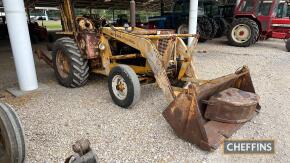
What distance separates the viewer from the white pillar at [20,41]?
4.05 meters

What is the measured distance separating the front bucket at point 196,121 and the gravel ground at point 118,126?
0.13 m

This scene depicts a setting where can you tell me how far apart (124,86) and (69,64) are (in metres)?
1.46

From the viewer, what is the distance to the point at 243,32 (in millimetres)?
10492

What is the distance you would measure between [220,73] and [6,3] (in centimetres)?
492

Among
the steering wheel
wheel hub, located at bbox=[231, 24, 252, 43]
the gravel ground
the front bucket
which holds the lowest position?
the gravel ground

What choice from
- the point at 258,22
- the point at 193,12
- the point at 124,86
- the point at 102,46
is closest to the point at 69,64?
the point at 102,46

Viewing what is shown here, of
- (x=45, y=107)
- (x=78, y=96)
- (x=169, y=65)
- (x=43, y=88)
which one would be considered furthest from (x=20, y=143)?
(x=43, y=88)

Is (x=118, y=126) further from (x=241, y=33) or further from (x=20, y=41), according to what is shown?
(x=241, y=33)

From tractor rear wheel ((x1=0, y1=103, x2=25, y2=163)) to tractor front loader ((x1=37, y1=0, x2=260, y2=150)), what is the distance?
159 centimetres

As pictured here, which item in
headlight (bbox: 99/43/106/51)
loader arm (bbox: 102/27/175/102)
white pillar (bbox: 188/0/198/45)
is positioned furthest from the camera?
→ white pillar (bbox: 188/0/198/45)

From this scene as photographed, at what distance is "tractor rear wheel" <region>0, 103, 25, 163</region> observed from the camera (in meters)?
2.08

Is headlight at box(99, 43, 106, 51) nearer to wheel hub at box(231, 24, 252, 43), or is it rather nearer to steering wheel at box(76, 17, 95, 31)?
steering wheel at box(76, 17, 95, 31)

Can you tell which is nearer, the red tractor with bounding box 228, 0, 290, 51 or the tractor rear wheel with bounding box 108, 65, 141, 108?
the tractor rear wheel with bounding box 108, 65, 141, 108

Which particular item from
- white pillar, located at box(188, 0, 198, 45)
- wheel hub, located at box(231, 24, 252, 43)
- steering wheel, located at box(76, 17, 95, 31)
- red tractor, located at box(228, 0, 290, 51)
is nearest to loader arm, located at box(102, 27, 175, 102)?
steering wheel, located at box(76, 17, 95, 31)
